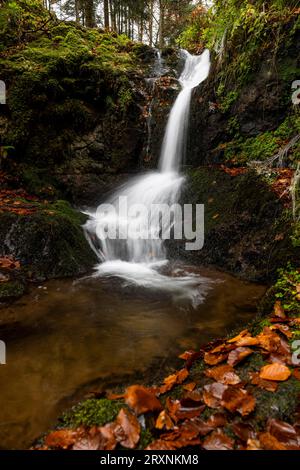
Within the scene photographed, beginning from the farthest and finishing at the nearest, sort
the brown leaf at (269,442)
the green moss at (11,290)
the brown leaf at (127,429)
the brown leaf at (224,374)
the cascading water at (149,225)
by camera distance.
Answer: the cascading water at (149,225) < the green moss at (11,290) < the brown leaf at (224,374) < the brown leaf at (127,429) < the brown leaf at (269,442)

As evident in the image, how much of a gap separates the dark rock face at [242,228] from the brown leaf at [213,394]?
97.4 inches

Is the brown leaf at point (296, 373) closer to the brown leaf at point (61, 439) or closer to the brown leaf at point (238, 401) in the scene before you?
the brown leaf at point (238, 401)

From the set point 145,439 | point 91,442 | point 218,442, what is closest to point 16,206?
point 91,442

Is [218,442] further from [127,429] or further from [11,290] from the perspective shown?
[11,290]

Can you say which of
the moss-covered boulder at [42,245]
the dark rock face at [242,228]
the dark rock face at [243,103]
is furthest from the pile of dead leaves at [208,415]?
the dark rock face at [243,103]

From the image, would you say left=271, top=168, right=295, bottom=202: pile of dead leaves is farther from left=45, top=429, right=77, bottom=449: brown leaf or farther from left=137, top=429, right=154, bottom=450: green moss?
left=45, top=429, right=77, bottom=449: brown leaf

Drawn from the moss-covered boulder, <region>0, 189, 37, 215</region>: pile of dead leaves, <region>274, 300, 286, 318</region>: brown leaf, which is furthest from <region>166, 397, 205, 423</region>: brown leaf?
<region>0, 189, 37, 215</region>: pile of dead leaves

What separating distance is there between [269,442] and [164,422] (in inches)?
19.8

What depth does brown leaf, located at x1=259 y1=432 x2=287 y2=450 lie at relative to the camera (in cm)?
130

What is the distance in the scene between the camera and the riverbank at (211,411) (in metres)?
1.38

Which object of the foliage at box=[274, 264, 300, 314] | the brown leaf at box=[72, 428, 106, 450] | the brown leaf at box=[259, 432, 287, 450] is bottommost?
the brown leaf at box=[72, 428, 106, 450]

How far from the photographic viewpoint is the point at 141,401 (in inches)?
A: 64.0

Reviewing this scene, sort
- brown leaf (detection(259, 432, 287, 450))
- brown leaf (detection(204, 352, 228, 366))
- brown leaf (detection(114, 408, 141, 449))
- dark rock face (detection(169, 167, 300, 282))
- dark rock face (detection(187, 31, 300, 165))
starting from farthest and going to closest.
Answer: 1. dark rock face (detection(187, 31, 300, 165))
2. dark rock face (detection(169, 167, 300, 282))
3. brown leaf (detection(204, 352, 228, 366))
4. brown leaf (detection(114, 408, 141, 449))
5. brown leaf (detection(259, 432, 287, 450))
